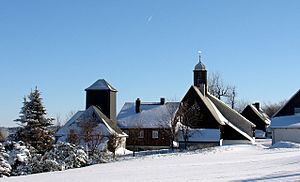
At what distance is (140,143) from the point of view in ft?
183

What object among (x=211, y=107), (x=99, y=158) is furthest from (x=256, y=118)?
(x=99, y=158)

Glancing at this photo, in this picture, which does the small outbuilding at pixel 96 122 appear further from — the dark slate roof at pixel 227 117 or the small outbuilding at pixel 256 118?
A: the small outbuilding at pixel 256 118

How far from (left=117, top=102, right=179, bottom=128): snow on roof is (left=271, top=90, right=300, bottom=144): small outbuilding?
11978 millimetres

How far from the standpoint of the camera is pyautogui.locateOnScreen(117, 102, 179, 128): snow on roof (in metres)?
55.5

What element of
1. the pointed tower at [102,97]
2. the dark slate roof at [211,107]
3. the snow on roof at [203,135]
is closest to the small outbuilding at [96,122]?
the pointed tower at [102,97]

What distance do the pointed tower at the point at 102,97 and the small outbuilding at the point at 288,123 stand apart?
1882cm

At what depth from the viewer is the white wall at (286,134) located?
46669 mm

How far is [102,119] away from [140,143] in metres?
7.35

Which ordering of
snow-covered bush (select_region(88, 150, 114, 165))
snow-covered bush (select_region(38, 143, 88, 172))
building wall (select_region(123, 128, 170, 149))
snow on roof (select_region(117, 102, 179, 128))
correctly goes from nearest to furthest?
snow-covered bush (select_region(38, 143, 88, 172)), snow-covered bush (select_region(88, 150, 114, 165)), building wall (select_region(123, 128, 170, 149)), snow on roof (select_region(117, 102, 179, 128))

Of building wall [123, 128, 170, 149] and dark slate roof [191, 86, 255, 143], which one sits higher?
dark slate roof [191, 86, 255, 143]

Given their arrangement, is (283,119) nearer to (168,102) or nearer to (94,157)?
(168,102)

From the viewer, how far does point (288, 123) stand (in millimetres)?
47938

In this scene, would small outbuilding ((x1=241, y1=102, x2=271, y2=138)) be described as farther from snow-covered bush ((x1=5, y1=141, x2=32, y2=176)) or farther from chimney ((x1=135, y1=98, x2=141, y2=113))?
snow-covered bush ((x1=5, y1=141, x2=32, y2=176))

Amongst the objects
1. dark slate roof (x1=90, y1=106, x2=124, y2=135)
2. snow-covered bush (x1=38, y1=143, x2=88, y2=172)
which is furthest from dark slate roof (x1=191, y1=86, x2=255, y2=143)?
snow-covered bush (x1=38, y1=143, x2=88, y2=172)
